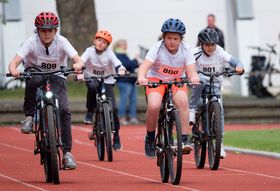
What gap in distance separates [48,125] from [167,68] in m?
1.93

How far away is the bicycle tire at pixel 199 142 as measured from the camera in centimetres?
1844

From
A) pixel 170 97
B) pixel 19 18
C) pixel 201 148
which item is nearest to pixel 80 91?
pixel 19 18

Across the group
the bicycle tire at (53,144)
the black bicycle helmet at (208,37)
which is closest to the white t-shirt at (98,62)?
the black bicycle helmet at (208,37)

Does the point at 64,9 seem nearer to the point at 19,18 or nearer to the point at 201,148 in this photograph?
the point at 19,18

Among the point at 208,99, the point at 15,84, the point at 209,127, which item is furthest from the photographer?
the point at 15,84

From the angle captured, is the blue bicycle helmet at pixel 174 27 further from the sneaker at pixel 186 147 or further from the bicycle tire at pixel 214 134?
the bicycle tire at pixel 214 134

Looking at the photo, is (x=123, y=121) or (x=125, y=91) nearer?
(x=125, y=91)

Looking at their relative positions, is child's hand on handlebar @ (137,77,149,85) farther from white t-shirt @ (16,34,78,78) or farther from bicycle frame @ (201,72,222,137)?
bicycle frame @ (201,72,222,137)

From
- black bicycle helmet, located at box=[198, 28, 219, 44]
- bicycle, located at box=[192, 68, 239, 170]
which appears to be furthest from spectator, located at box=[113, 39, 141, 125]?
bicycle, located at box=[192, 68, 239, 170]

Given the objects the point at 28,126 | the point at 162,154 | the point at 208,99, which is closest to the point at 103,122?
the point at 208,99

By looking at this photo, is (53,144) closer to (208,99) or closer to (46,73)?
(46,73)

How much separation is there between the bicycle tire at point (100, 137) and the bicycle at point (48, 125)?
428 centimetres

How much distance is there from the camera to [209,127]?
18281 mm

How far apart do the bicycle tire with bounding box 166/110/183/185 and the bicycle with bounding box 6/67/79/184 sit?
4.19ft
